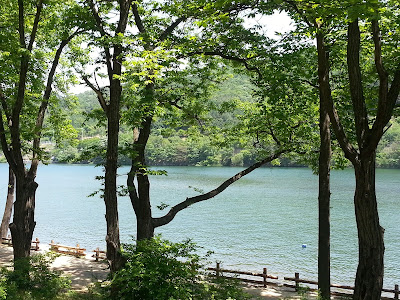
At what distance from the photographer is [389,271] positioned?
21.6m

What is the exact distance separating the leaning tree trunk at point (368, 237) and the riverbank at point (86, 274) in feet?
14.2

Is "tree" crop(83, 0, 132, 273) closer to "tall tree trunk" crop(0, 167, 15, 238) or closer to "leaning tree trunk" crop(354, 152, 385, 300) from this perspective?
"leaning tree trunk" crop(354, 152, 385, 300)

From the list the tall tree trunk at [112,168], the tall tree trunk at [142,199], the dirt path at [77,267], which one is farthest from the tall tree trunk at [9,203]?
the tall tree trunk at [112,168]

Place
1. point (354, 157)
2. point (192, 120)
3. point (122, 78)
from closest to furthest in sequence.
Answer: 1. point (354, 157)
2. point (122, 78)
3. point (192, 120)

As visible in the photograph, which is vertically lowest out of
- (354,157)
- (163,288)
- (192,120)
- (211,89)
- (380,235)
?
(163,288)

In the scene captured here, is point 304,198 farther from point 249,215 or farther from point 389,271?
point 389,271

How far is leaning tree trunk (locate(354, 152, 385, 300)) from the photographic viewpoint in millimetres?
7816

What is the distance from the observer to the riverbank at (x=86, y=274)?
13570mm

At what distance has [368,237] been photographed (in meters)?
7.87

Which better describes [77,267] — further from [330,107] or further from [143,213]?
[330,107]

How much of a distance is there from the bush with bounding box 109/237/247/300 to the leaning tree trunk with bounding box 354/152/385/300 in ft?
7.55

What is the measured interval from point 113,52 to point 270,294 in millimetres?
9162

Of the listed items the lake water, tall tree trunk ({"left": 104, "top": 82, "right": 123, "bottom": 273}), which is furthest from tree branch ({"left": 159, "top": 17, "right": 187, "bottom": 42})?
the lake water

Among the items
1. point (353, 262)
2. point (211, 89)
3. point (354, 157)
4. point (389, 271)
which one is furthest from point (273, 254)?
point (354, 157)
